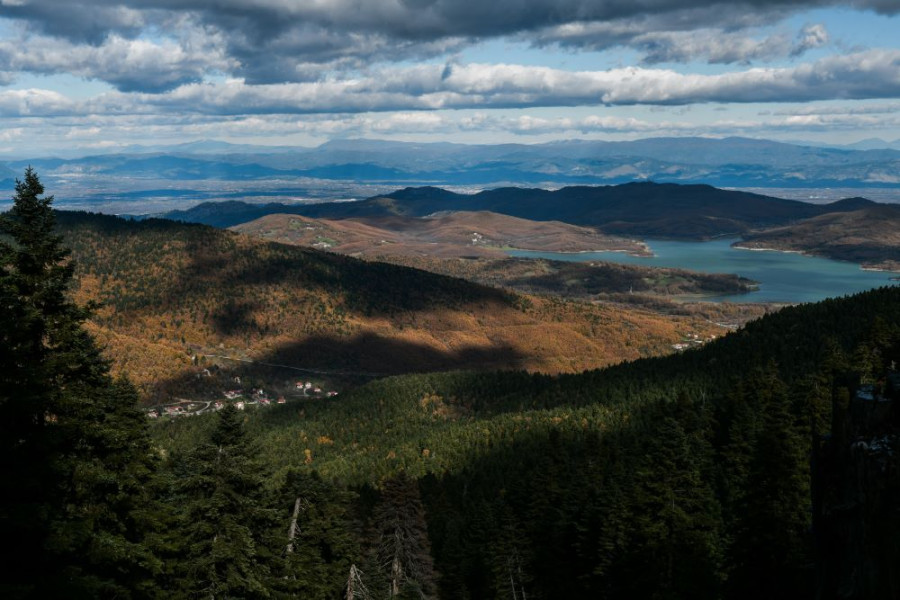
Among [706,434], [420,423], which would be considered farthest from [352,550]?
[420,423]

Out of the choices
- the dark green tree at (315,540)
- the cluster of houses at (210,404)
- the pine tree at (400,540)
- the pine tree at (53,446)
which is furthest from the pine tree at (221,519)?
the cluster of houses at (210,404)

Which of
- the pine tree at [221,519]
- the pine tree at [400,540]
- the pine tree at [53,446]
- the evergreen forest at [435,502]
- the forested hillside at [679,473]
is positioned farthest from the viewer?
the pine tree at [400,540]

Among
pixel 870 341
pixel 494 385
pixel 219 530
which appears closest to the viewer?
pixel 219 530

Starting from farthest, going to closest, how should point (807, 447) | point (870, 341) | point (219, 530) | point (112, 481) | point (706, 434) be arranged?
point (870, 341)
point (706, 434)
point (807, 447)
point (219, 530)
point (112, 481)

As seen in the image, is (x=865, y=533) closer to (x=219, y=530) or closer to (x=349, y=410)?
(x=219, y=530)

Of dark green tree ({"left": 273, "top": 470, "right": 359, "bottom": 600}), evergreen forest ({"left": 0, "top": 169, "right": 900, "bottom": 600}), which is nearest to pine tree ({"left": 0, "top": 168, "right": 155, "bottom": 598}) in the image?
evergreen forest ({"left": 0, "top": 169, "right": 900, "bottom": 600})

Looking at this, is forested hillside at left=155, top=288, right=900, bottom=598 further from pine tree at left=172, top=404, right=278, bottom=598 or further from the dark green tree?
pine tree at left=172, top=404, right=278, bottom=598

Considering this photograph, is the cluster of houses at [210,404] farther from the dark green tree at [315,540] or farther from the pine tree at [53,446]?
the pine tree at [53,446]

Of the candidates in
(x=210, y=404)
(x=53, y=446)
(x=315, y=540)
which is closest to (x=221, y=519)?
(x=53, y=446)
